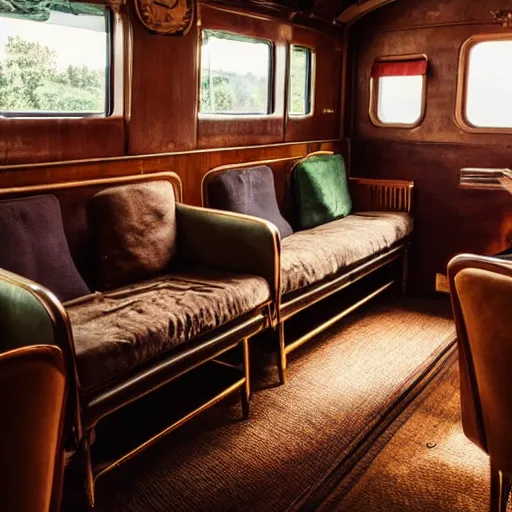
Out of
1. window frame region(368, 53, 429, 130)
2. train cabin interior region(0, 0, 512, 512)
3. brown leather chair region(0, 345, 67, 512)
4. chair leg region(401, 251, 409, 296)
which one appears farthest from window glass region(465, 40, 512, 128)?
brown leather chair region(0, 345, 67, 512)

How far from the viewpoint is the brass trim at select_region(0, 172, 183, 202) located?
8.54 ft

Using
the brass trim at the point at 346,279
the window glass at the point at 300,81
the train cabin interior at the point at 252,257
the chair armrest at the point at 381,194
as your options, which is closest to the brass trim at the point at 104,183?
the train cabin interior at the point at 252,257

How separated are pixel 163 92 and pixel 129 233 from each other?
→ 90 centimetres

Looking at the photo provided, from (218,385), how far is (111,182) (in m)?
1.13

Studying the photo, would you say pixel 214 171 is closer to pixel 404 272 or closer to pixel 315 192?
pixel 315 192

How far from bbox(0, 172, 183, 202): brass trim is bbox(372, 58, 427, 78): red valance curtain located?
2296 millimetres

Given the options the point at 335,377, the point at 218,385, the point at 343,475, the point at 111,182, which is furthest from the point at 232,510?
the point at 111,182

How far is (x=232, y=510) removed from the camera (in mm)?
2137

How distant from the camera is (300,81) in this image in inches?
180

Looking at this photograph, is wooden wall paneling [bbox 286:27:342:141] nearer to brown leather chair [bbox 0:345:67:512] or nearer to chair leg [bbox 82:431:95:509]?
chair leg [bbox 82:431:95:509]

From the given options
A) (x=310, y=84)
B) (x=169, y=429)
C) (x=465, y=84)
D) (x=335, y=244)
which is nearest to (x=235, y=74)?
(x=310, y=84)

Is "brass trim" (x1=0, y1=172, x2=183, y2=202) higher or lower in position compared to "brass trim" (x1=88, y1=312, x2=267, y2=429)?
higher

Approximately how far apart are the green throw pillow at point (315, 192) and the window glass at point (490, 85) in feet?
3.89

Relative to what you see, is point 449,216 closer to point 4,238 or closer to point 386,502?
point 386,502
